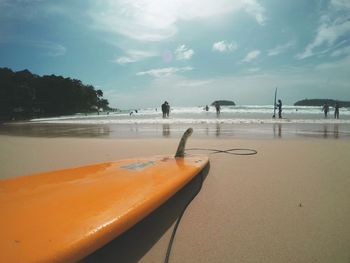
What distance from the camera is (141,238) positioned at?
156cm

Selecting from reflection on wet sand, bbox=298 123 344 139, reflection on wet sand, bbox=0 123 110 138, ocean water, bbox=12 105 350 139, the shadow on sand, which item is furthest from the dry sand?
reflection on wet sand, bbox=0 123 110 138

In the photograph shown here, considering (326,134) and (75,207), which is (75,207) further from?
(326,134)

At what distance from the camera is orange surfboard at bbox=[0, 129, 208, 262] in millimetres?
1011

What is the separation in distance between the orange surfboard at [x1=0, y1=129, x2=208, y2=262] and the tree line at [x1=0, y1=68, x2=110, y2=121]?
111 feet

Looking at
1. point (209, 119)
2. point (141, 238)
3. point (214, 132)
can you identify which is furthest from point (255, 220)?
point (209, 119)

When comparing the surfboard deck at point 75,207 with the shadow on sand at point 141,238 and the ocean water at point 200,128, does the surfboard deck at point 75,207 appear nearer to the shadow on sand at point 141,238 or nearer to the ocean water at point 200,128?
the shadow on sand at point 141,238

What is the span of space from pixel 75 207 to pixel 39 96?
180 feet

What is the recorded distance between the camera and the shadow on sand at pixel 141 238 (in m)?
1.35

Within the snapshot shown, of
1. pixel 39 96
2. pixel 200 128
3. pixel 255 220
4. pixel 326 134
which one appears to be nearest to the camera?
pixel 255 220

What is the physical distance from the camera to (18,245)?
1.00 m

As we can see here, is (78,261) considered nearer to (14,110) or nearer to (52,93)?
(14,110)

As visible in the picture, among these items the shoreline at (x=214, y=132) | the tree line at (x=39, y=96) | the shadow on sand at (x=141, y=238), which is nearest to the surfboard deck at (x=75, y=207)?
the shadow on sand at (x=141, y=238)

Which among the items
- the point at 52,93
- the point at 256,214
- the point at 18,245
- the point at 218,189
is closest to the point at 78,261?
the point at 18,245

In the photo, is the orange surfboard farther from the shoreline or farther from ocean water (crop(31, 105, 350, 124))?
ocean water (crop(31, 105, 350, 124))
